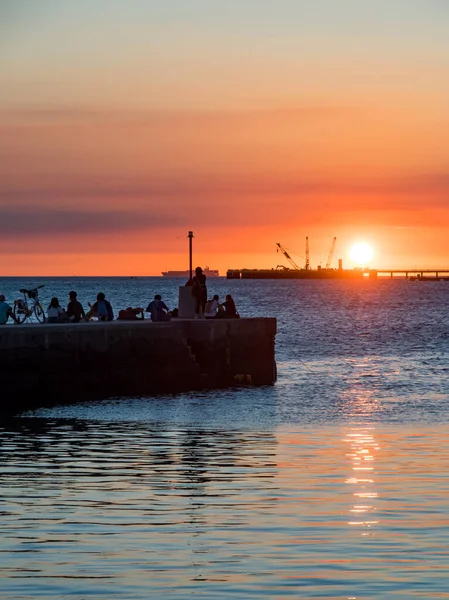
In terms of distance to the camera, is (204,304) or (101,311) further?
(204,304)

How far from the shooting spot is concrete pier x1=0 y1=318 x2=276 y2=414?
34656mm

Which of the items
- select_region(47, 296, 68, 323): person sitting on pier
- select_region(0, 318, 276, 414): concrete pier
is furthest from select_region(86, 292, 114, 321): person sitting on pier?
select_region(0, 318, 276, 414): concrete pier

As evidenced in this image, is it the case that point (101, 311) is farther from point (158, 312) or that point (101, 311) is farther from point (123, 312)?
point (123, 312)

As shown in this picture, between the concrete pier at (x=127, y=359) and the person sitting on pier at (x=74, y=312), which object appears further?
the person sitting on pier at (x=74, y=312)

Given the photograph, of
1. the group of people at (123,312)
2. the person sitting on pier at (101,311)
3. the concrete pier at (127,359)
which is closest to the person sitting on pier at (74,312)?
the group of people at (123,312)

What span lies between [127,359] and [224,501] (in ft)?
69.0

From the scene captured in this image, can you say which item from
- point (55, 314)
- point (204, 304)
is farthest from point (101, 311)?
point (204, 304)

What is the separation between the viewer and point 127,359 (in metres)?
38.4

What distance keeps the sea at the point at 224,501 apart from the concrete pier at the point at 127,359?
59.2 inches

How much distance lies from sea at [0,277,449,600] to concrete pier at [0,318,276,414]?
A: 1.50 meters

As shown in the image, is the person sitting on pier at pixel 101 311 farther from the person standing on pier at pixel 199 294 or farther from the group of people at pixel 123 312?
the person standing on pier at pixel 199 294

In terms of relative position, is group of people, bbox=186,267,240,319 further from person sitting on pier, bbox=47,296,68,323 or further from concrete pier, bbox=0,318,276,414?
person sitting on pier, bbox=47,296,68,323

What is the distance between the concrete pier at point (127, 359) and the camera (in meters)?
34.7

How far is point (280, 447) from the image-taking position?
2439 centimetres
